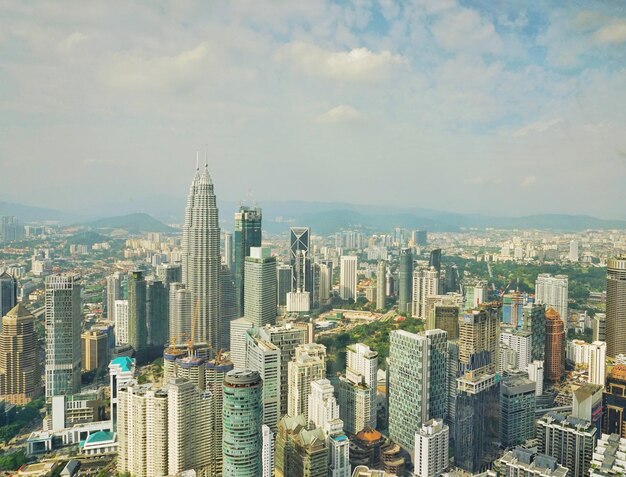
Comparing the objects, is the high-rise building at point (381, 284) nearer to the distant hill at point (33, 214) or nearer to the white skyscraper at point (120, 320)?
the white skyscraper at point (120, 320)

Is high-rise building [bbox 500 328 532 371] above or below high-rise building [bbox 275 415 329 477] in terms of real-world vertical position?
above

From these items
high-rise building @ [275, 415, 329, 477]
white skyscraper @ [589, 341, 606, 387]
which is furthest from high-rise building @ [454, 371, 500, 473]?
white skyscraper @ [589, 341, 606, 387]

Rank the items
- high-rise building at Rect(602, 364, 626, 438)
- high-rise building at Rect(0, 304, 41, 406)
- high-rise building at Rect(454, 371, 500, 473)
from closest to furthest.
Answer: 1. high-rise building at Rect(454, 371, 500, 473)
2. high-rise building at Rect(602, 364, 626, 438)
3. high-rise building at Rect(0, 304, 41, 406)

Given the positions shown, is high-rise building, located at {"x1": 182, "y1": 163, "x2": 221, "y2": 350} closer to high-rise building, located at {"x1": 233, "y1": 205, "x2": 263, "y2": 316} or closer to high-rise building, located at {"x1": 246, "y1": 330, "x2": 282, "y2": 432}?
high-rise building, located at {"x1": 233, "y1": 205, "x2": 263, "y2": 316}

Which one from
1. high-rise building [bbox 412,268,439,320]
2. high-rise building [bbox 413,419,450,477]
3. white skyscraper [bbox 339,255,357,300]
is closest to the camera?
high-rise building [bbox 413,419,450,477]

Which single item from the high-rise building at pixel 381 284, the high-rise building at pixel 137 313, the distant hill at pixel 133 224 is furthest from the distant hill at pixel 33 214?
the high-rise building at pixel 381 284

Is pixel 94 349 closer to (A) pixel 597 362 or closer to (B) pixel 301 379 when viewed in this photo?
(B) pixel 301 379

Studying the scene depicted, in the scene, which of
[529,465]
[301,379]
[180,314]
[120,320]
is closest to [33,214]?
[120,320]
